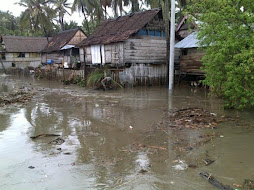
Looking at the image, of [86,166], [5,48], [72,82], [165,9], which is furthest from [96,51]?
[5,48]

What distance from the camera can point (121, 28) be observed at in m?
20.3

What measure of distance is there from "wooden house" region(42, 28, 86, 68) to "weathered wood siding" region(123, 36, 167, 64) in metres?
8.22

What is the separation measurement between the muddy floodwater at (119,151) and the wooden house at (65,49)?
1726cm

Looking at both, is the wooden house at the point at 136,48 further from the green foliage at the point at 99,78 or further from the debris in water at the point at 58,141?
the debris in water at the point at 58,141

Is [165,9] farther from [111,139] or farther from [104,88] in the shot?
[111,139]

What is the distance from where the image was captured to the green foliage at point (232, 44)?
8.30 metres

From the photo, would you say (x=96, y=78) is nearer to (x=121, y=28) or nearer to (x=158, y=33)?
(x=121, y=28)

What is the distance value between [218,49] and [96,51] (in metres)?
13.4

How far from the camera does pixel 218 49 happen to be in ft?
29.8

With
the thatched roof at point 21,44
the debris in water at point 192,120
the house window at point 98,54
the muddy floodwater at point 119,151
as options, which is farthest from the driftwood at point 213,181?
the thatched roof at point 21,44

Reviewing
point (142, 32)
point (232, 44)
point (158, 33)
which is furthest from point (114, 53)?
point (232, 44)

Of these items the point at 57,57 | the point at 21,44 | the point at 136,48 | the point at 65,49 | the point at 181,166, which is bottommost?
the point at 181,166

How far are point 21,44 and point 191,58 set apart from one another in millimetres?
31420

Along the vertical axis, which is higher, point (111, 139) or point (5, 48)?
point (5, 48)
